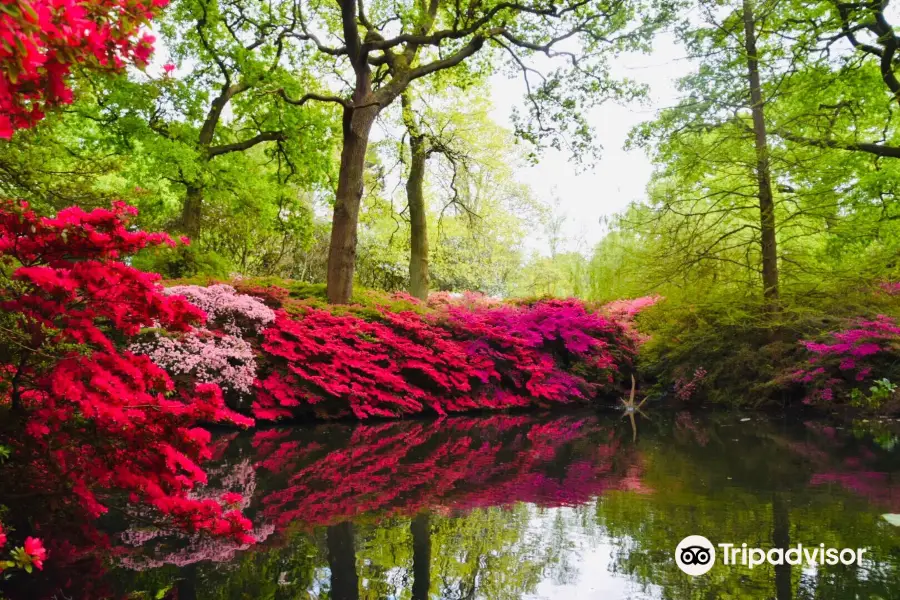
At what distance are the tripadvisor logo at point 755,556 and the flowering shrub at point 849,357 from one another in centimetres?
657

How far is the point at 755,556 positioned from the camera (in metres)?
2.65

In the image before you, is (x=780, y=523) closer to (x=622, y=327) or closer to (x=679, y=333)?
(x=679, y=333)

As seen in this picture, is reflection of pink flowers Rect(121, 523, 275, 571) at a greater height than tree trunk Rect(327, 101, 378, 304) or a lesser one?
lesser

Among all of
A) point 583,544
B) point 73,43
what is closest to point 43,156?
point 73,43

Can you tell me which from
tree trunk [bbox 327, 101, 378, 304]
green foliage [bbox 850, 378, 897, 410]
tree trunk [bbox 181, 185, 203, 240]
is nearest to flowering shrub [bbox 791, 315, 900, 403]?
green foliage [bbox 850, 378, 897, 410]

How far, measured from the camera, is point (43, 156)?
5.96 metres

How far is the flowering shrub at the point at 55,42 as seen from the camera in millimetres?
1103

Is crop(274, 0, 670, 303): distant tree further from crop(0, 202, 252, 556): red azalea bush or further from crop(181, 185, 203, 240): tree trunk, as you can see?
crop(0, 202, 252, 556): red azalea bush

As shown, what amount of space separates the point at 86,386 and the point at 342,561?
133 cm

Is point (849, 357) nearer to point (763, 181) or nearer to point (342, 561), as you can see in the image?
point (763, 181)

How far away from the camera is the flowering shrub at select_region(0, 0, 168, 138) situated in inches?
43.4

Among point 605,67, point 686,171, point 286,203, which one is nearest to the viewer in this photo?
point 686,171

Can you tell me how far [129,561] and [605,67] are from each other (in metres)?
10.6

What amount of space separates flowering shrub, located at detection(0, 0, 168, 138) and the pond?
5.86 ft
